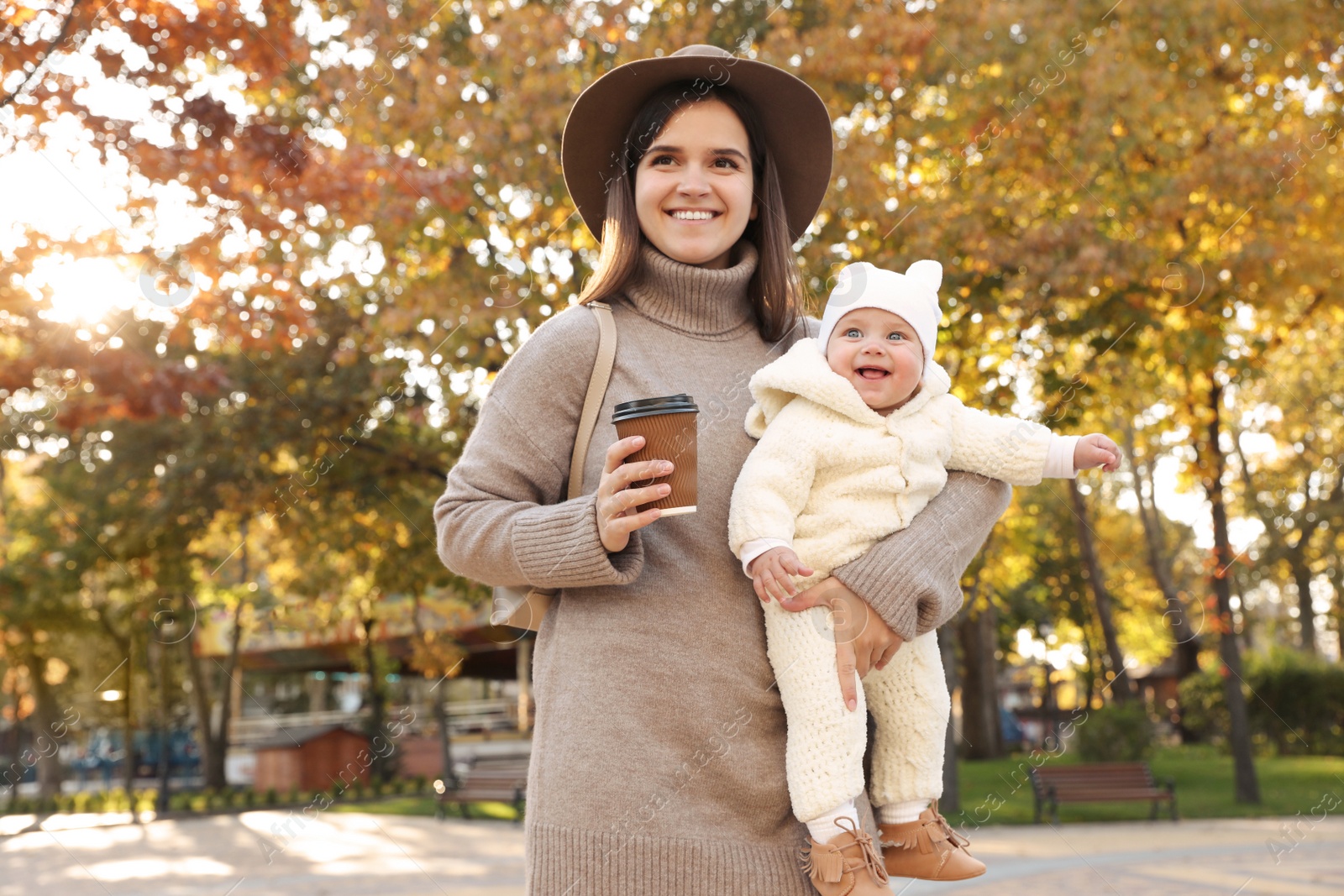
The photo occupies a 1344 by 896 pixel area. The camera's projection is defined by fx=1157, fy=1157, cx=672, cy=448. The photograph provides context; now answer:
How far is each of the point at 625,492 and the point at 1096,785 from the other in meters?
14.2

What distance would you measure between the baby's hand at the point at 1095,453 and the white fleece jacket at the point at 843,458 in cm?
2

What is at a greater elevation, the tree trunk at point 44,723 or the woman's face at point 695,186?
the woman's face at point 695,186

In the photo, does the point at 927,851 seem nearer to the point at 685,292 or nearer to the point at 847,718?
the point at 847,718

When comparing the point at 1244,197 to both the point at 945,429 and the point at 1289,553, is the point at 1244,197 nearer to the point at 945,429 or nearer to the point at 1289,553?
the point at 945,429

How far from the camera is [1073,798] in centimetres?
1402

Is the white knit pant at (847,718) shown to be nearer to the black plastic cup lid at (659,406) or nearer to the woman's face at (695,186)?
the black plastic cup lid at (659,406)

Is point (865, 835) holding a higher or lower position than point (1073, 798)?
higher

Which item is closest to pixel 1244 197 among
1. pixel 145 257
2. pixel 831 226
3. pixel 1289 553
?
pixel 831 226

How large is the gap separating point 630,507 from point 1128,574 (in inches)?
1224

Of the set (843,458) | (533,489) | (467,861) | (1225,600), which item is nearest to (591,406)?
(533,489)

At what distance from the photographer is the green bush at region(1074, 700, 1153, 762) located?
18328 millimetres

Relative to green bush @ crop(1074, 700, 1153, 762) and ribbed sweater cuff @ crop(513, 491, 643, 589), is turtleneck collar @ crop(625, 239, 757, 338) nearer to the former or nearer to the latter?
ribbed sweater cuff @ crop(513, 491, 643, 589)

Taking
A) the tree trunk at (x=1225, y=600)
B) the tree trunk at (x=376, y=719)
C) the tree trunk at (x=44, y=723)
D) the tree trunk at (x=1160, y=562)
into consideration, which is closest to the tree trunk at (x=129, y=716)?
the tree trunk at (x=44, y=723)

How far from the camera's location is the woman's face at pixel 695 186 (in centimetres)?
219
